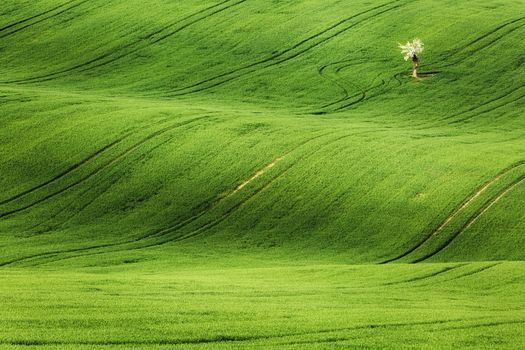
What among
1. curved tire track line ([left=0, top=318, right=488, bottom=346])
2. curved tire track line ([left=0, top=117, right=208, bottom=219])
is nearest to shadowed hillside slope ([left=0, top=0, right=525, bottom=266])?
curved tire track line ([left=0, top=117, right=208, bottom=219])

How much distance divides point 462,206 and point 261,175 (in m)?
8.64

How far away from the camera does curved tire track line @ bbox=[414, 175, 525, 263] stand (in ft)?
97.0

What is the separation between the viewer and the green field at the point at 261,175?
16.5 m

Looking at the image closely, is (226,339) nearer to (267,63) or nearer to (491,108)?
(491,108)

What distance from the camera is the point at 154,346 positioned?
47.0ft

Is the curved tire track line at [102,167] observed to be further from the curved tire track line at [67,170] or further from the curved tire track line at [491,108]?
the curved tire track line at [491,108]

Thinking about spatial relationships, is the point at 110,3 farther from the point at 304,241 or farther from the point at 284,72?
the point at 304,241

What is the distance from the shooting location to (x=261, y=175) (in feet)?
115

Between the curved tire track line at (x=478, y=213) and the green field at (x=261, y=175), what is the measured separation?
79 mm

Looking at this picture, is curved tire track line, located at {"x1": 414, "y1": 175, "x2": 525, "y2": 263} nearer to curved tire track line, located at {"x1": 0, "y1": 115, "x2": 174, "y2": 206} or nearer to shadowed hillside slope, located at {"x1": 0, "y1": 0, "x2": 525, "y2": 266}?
shadowed hillside slope, located at {"x1": 0, "y1": 0, "x2": 525, "y2": 266}

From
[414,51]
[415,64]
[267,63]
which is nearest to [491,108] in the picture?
[415,64]

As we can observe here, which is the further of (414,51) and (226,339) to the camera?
(414,51)

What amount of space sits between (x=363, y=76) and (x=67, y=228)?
87.3 feet

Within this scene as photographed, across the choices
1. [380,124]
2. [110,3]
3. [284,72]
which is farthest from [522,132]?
[110,3]
